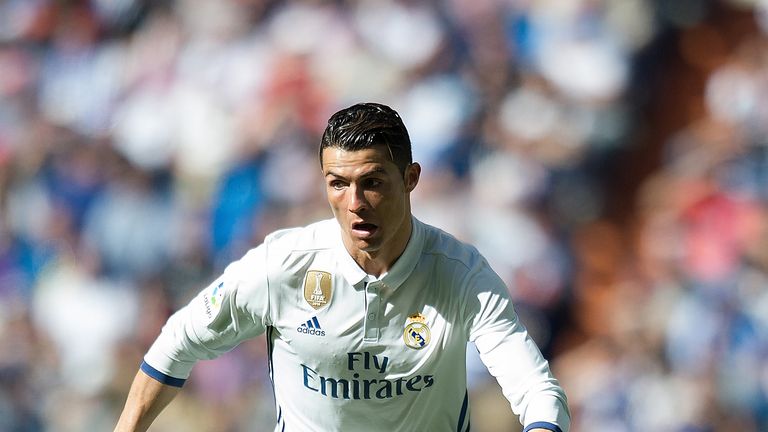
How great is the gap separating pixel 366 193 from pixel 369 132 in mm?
204

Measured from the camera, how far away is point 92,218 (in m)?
8.26

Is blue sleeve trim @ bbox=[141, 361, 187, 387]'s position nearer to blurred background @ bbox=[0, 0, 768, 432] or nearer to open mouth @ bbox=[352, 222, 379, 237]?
open mouth @ bbox=[352, 222, 379, 237]

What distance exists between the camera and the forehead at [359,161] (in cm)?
365

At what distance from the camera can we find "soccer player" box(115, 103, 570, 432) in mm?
3707

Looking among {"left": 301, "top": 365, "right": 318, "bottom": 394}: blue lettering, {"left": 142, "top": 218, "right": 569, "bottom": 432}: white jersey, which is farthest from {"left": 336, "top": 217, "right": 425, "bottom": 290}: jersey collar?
{"left": 301, "top": 365, "right": 318, "bottom": 394}: blue lettering

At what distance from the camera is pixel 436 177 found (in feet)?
24.2

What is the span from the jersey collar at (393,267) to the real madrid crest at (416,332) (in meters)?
0.14

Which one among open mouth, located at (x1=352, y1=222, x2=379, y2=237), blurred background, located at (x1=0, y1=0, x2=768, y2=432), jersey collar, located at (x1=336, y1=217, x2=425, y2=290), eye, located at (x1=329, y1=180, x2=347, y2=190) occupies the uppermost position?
blurred background, located at (x1=0, y1=0, x2=768, y2=432)

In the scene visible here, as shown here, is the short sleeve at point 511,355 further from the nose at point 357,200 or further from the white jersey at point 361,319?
the nose at point 357,200

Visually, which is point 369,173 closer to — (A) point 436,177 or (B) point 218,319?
(B) point 218,319

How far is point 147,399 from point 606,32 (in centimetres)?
456

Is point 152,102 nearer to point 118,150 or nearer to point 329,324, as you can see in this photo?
point 118,150

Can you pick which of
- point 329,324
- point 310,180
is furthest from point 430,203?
point 329,324

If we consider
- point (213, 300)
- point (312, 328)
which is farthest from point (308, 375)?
point (213, 300)
